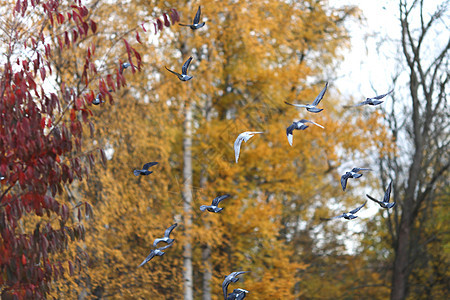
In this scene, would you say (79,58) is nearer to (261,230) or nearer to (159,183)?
(159,183)

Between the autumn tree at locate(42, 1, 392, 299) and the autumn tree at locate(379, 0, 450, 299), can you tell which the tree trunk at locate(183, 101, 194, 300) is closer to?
the autumn tree at locate(42, 1, 392, 299)

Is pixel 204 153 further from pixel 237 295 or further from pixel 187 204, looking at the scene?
pixel 237 295

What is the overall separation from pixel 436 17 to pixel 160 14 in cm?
440

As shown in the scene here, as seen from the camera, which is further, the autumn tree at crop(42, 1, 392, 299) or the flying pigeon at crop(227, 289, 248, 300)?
the autumn tree at crop(42, 1, 392, 299)

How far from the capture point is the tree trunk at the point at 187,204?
275 inches

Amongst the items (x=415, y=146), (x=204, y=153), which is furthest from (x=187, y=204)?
(x=415, y=146)

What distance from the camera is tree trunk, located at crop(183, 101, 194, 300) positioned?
22.9 ft

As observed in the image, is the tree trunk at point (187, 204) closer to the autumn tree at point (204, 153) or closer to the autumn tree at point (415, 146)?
the autumn tree at point (204, 153)

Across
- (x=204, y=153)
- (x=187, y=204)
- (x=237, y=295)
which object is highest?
(x=204, y=153)

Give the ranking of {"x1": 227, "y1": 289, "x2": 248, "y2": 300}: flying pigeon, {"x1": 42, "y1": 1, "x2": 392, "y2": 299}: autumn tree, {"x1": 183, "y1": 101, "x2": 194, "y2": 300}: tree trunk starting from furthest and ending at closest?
{"x1": 183, "y1": 101, "x2": 194, "y2": 300}: tree trunk
{"x1": 42, "y1": 1, "x2": 392, "y2": 299}: autumn tree
{"x1": 227, "y1": 289, "x2": 248, "y2": 300}: flying pigeon

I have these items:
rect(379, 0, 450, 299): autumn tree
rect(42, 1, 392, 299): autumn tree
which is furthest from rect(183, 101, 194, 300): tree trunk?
rect(379, 0, 450, 299): autumn tree

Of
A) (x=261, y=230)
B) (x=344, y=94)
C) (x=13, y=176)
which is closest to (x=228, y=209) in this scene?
(x=261, y=230)

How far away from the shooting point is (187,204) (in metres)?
7.43

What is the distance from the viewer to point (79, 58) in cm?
692
